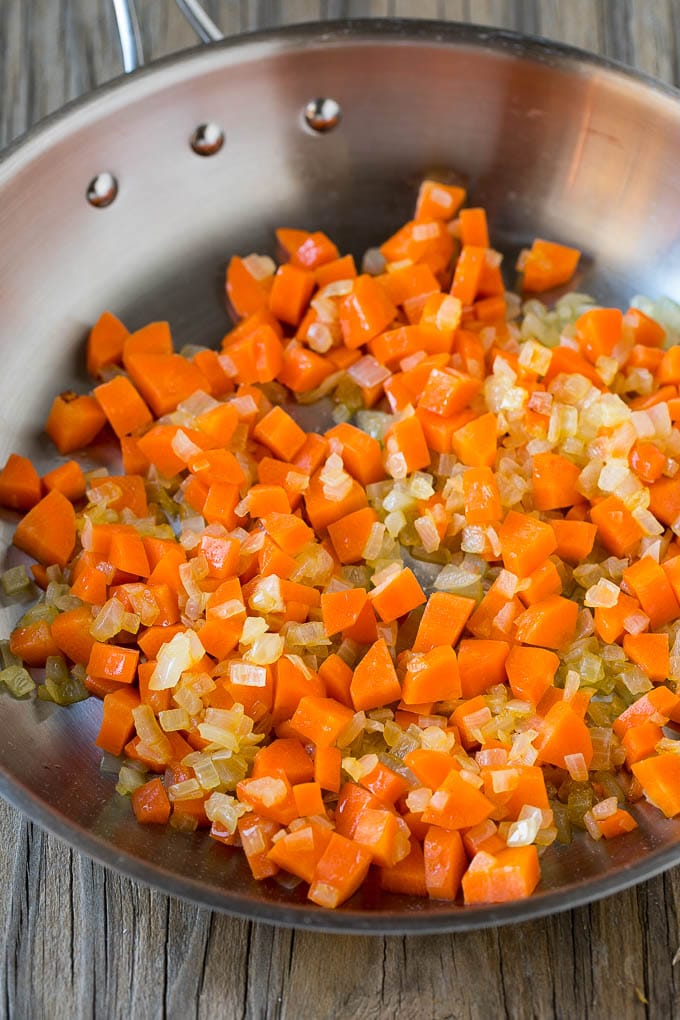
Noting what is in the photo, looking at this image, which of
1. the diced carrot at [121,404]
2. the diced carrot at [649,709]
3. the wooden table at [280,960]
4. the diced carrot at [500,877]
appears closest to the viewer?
the diced carrot at [500,877]

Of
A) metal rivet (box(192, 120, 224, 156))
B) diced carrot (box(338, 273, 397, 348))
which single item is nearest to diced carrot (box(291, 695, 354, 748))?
diced carrot (box(338, 273, 397, 348))

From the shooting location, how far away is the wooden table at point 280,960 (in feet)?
6.48

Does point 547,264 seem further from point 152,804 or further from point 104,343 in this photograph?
point 152,804

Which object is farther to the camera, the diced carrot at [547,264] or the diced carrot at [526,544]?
the diced carrot at [547,264]

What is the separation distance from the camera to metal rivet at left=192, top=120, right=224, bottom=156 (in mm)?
2822

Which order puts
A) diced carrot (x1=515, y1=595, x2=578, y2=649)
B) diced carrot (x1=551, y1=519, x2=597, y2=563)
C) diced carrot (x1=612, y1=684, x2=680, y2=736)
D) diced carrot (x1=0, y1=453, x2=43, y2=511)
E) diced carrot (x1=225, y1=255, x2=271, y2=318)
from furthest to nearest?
diced carrot (x1=225, y1=255, x2=271, y2=318)
diced carrot (x1=0, y1=453, x2=43, y2=511)
diced carrot (x1=551, y1=519, x2=597, y2=563)
diced carrot (x1=515, y1=595, x2=578, y2=649)
diced carrot (x1=612, y1=684, x2=680, y2=736)

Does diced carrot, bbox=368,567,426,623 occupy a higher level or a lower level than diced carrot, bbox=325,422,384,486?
lower

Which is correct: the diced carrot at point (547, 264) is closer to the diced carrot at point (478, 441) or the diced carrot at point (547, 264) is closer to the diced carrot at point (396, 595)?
the diced carrot at point (478, 441)

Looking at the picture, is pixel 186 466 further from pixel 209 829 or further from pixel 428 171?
pixel 428 171

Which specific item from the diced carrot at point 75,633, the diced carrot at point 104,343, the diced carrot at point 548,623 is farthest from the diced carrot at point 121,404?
the diced carrot at point 548,623

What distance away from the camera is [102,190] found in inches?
108

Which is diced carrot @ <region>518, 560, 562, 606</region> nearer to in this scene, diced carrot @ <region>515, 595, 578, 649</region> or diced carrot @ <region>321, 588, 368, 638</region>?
diced carrot @ <region>515, 595, 578, 649</region>

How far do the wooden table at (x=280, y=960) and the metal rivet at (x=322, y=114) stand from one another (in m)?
1.85

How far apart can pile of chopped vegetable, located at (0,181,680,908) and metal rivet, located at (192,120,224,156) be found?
310 millimetres
